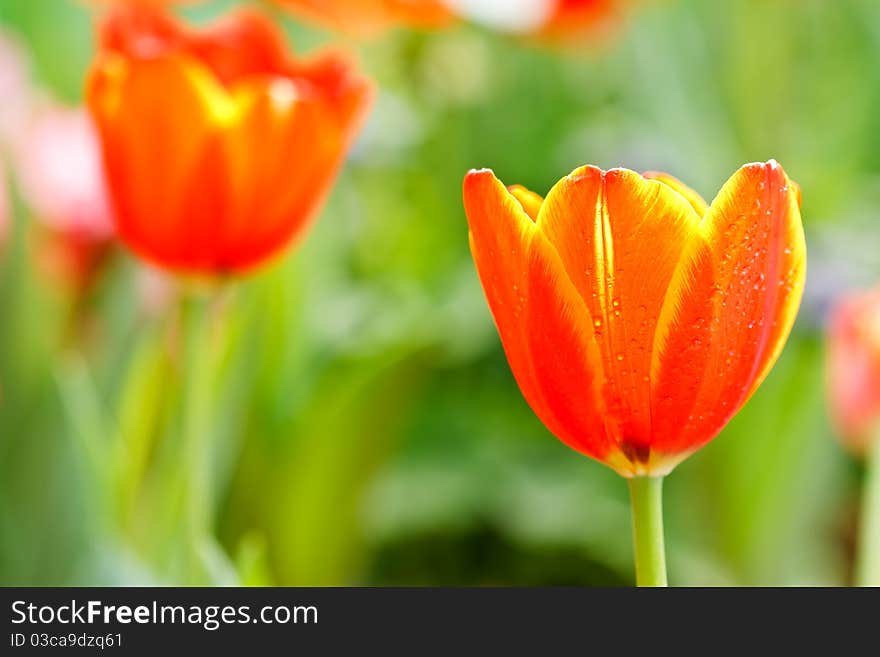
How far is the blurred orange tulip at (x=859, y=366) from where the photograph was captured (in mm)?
550

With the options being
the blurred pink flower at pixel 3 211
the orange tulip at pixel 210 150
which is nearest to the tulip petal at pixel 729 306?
the orange tulip at pixel 210 150

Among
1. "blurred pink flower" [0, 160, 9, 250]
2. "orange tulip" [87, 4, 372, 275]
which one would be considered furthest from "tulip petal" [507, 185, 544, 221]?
"blurred pink flower" [0, 160, 9, 250]

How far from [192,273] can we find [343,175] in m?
0.52

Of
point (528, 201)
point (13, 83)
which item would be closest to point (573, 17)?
point (13, 83)

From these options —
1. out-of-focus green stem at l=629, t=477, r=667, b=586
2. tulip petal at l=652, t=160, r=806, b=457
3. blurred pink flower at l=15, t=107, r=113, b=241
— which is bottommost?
out-of-focus green stem at l=629, t=477, r=667, b=586

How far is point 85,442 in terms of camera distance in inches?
20.8

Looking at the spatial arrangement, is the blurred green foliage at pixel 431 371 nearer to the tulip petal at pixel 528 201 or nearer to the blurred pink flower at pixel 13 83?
the blurred pink flower at pixel 13 83

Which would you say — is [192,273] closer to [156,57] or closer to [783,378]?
[156,57]

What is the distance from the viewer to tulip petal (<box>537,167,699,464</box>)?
0.25 meters

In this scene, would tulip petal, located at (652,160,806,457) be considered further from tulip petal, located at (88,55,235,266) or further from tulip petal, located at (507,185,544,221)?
tulip petal, located at (88,55,235,266)

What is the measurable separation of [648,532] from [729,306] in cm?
5

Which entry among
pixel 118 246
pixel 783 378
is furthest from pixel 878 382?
pixel 118 246

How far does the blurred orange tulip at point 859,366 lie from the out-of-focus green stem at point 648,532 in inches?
12.8

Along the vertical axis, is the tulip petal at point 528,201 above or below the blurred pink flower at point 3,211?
below
